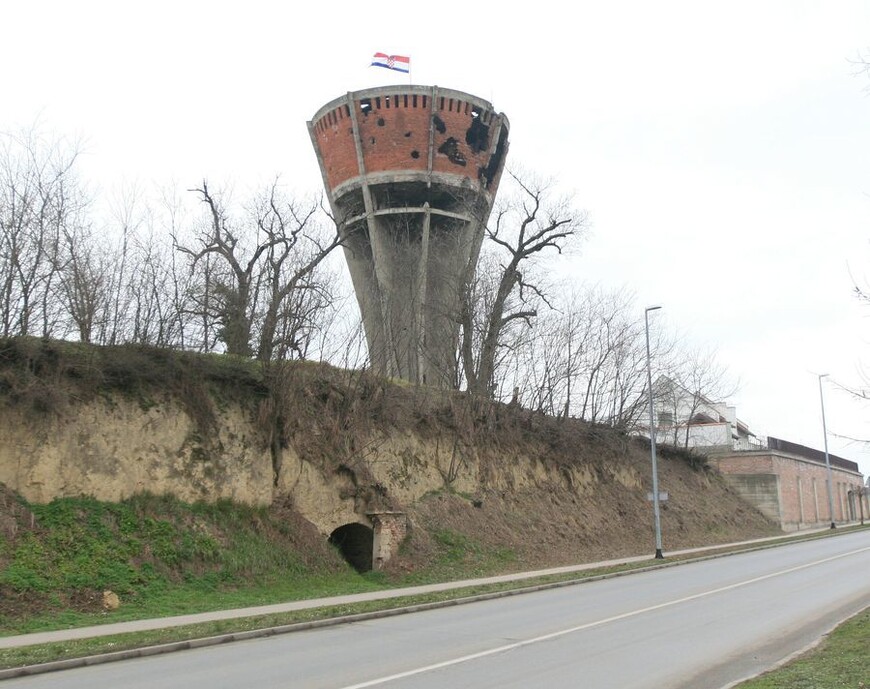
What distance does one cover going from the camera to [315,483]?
23109mm

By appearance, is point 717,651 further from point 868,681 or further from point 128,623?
point 128,623

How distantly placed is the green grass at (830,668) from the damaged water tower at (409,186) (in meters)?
26.6

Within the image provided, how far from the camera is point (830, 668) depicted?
28.4ft

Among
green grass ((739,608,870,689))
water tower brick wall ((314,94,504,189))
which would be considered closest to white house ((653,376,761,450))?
water tower brick wall ((314,94,504,189))

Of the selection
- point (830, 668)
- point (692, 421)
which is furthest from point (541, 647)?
point (692, 421)

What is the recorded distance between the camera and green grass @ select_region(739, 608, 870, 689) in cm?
786

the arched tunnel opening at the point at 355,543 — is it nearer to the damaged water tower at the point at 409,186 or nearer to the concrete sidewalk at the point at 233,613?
the concrete sidewalk at the point at 233,613

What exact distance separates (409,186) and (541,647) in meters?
29.9

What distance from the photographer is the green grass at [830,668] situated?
25.8 ft

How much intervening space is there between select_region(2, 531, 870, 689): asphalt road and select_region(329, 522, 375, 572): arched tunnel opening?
6.15 metres

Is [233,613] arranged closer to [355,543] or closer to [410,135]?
[355,543]

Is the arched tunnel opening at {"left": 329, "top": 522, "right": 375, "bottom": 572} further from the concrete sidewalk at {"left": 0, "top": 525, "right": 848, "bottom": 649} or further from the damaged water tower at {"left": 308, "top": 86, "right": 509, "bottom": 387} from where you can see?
the damaged water tower at {"left": 308, "top": 86, "right": 509, "bottom": 387}

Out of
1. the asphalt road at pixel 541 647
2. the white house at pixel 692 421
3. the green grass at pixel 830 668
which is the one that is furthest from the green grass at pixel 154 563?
the white house at pixel 692 421

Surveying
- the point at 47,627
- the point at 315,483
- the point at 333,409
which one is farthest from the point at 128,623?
the point at 333,409
